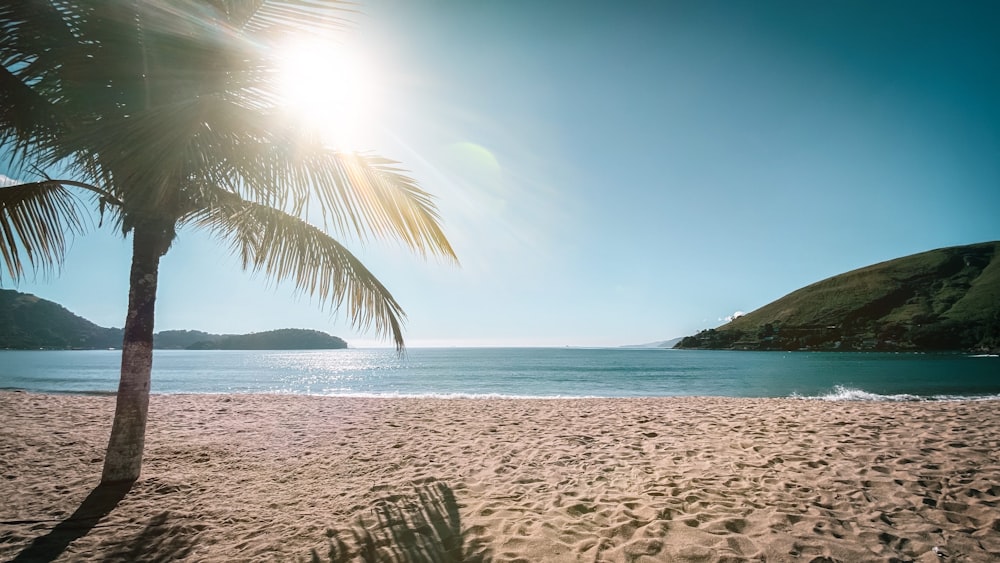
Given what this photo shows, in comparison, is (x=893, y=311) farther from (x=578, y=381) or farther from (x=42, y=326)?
(x=42, y=326)

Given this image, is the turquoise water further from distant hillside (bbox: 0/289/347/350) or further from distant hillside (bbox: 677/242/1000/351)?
distant hillside (bbox: 677/242/1000/351)

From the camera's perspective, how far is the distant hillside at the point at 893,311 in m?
92.8

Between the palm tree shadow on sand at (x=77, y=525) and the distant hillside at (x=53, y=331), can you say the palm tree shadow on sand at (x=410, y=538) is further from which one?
the distant hillside at (x=53, y=331)

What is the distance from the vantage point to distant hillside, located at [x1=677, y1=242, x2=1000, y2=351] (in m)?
92.8

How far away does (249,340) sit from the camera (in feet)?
648

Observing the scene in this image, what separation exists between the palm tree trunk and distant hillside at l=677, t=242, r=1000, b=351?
126 metres

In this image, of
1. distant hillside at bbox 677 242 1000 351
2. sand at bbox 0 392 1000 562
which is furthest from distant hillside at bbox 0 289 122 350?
distant hillside at bbox 677 242 1000 351

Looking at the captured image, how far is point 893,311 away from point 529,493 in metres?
148

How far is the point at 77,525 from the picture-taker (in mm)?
4035

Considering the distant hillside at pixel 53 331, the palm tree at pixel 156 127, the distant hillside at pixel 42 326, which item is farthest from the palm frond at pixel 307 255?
the distant hillside at pixel 42 326

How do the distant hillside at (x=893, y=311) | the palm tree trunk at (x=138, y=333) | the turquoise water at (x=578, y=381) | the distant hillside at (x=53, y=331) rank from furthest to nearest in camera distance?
the distant hillside at (x=893, y=311), the distant hillside at (x=53, y=331), the turquoise water at (x=578, y=381), the palm tree trunk at (x=138, y=333)

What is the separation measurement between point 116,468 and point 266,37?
5389 mm

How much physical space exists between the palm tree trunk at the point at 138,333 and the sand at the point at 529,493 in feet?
2.90

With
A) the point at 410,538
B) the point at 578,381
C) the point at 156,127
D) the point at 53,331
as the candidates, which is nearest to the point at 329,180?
the point at 156,127
